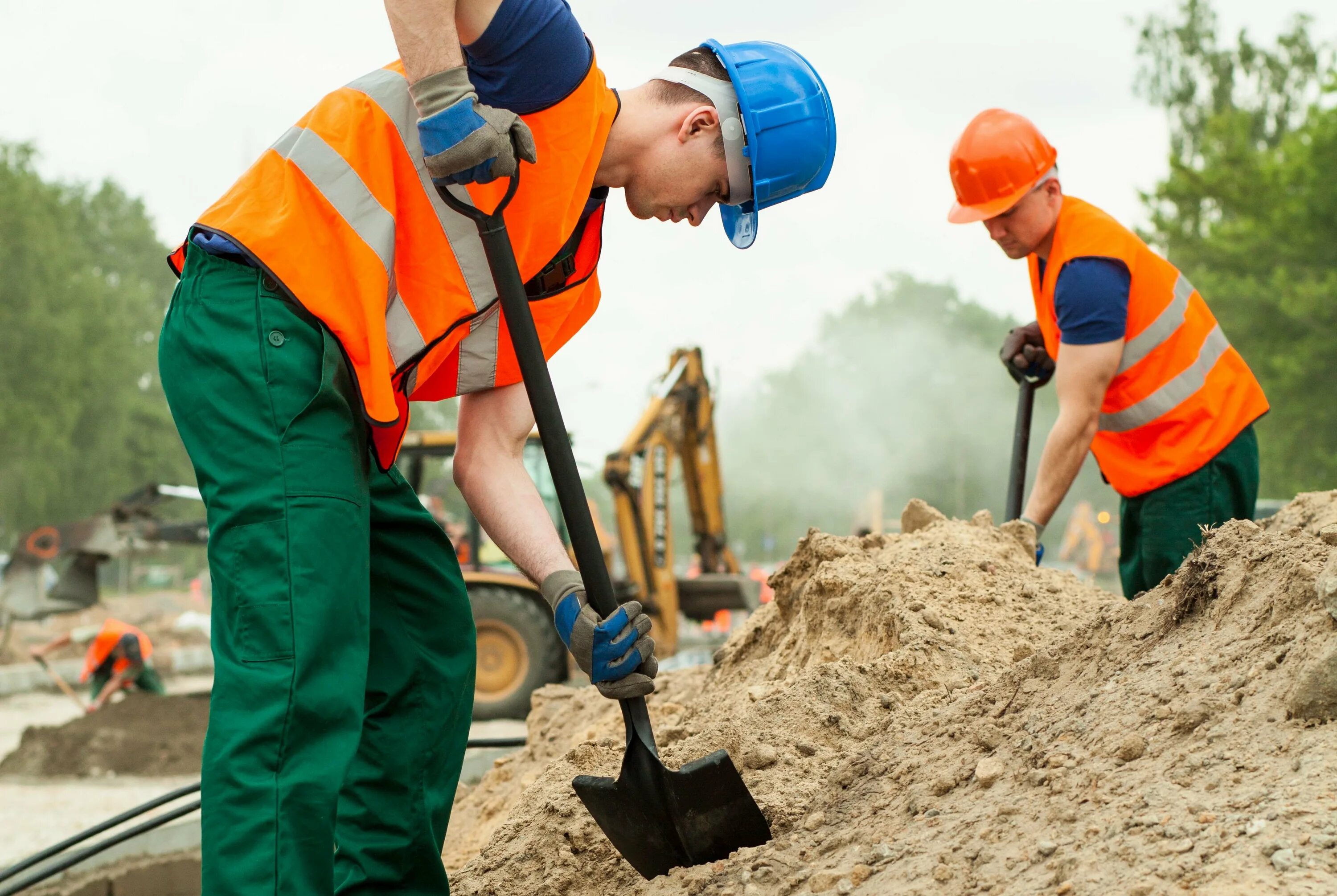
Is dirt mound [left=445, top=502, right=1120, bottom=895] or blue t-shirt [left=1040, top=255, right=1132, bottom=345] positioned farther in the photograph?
blue t-shirt [left=1040, top=255, right=1132, bottom=345]

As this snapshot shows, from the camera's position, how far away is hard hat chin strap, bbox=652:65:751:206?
2.45 meters

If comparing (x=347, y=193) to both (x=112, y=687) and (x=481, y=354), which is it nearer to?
(x=481, y=354)

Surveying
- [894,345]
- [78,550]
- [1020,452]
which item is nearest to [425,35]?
[1020,452]

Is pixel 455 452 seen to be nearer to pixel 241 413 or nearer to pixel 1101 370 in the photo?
pixel 241 413

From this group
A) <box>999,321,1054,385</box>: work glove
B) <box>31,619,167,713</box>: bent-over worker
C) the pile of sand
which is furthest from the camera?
<box>31,619,167,713</box>: bent-over worker

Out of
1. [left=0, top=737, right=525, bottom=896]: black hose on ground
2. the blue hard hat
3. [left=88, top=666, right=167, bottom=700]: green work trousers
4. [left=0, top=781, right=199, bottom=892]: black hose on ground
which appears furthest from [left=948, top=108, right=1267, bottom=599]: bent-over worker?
[left=88, top=666, right=167, bottom=700]: green work trousers

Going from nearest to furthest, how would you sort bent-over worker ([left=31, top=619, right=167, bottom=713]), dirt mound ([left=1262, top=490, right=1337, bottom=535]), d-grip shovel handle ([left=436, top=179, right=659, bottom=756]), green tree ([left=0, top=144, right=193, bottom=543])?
d-grip shovel handle ([left=436, top=179, right=659, bottom=756]) < dirt mound ([left=1262, top=490, right=1337, bottom=535]) < bent-over worker ([left=31, top=619, right=167, bottom=713]) < green tree ([left=0, top=144, right=193, bottom=543])

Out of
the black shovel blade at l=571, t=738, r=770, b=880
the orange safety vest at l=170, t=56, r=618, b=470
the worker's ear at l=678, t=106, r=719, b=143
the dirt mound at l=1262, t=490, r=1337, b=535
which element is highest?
the worker's ear at l=678, t=106, r=719, b=143

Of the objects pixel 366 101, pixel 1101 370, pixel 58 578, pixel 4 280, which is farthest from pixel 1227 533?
pixel 4 280

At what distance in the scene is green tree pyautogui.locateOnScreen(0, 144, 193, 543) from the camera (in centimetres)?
2762

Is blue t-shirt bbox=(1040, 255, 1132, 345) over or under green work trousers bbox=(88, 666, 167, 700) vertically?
over

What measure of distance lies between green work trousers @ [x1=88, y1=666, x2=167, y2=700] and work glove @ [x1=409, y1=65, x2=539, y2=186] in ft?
30.5

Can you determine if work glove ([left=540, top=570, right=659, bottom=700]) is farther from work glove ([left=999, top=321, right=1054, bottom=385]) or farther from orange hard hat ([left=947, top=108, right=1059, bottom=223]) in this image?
work glove ([left=999, top=321, right=1054, bottom=385])

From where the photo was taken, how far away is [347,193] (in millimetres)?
2160
